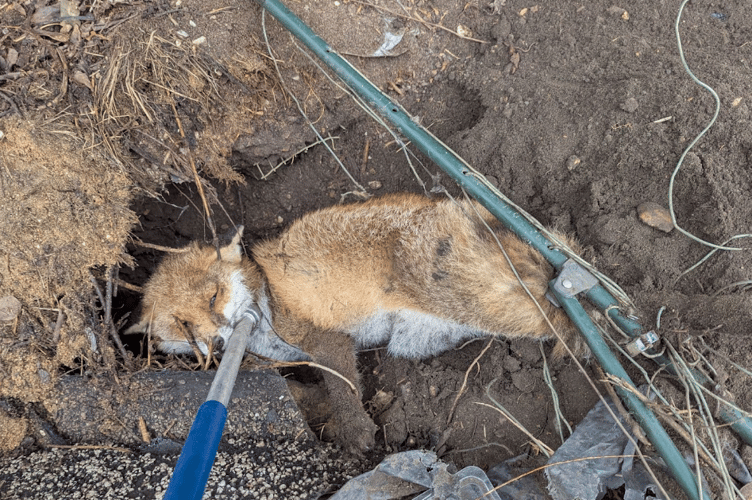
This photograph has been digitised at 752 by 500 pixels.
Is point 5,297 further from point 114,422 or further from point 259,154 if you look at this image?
point 259,154

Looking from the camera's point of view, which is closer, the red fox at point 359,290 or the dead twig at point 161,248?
the red fox at point 359,290

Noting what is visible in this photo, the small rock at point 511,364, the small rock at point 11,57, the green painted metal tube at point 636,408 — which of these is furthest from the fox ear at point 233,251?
the green painted metal tube at point 636,408

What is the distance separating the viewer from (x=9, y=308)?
10.4 feet

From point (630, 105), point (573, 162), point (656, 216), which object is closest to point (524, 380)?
point (656, 216)

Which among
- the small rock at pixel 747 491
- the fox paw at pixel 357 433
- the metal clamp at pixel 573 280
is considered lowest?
the fox paw at pixel 357 433

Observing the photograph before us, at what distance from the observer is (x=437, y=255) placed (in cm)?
298

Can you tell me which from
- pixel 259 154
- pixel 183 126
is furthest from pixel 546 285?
pixel 183 126

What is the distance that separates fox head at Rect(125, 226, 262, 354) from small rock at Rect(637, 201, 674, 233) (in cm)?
272

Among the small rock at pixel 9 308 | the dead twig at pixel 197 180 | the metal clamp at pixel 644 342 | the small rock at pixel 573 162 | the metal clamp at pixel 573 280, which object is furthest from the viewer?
the dead twig at pixel 197 180

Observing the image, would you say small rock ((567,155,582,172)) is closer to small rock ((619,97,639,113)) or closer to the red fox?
small rock ((619,97,639,113))

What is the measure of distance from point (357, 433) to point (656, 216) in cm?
236

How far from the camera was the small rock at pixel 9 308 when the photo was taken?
3160mm

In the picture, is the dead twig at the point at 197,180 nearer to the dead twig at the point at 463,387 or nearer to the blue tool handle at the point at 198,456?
the blue tool handle at the point at 198,456

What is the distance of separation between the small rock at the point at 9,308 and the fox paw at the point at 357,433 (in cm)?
239
